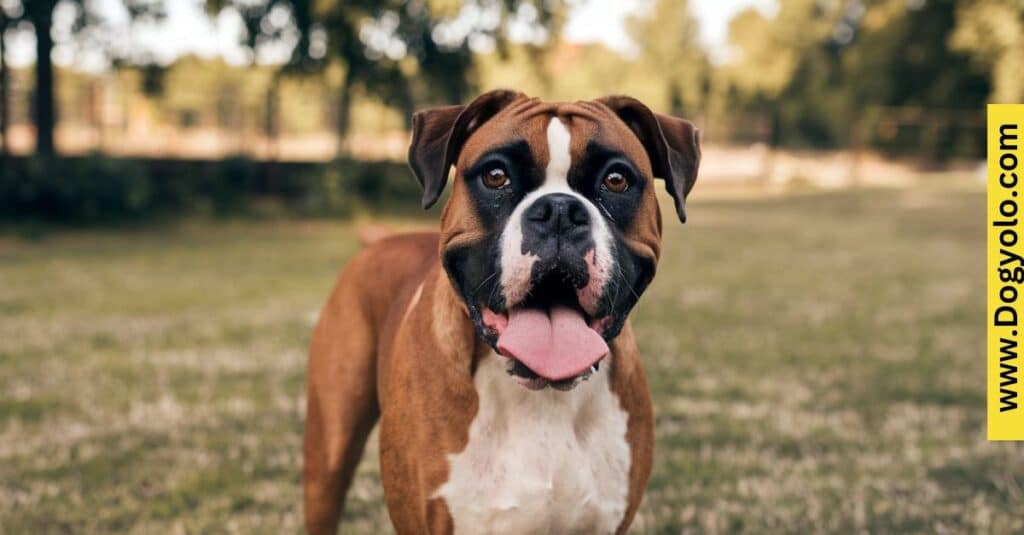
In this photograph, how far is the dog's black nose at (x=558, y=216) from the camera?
2.67m

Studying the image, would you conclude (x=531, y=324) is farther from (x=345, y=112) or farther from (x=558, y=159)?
(x=345, y=112)

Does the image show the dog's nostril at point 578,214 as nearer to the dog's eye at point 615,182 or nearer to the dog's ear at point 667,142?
the dog's eye at point 615,182

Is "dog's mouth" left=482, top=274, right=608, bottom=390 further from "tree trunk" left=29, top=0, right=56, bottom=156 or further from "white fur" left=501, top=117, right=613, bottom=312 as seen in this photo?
"tree trunk" left=29, top=0, right=56, bottom=156

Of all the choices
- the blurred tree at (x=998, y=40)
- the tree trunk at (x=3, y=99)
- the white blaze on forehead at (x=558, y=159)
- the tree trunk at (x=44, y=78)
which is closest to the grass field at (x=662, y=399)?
the white blaze on forehead at (x=558, y=159)

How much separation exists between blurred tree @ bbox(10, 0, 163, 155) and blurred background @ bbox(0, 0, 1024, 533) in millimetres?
53

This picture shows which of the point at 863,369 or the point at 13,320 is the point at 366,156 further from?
the point at 863,369

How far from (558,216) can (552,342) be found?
0.36 metres

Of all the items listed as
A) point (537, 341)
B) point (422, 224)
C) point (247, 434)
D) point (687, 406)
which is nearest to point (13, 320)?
point (247, 434)

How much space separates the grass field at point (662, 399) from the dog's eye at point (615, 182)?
1982 millimetres

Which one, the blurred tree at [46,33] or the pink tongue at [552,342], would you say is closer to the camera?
the pink tongue at [552,342]

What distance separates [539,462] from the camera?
288 cm

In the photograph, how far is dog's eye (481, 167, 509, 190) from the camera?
9.40 ft

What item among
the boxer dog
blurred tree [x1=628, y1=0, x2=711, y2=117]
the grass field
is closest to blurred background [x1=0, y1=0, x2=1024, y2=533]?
the grass field

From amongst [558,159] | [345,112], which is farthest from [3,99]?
[558,159]
